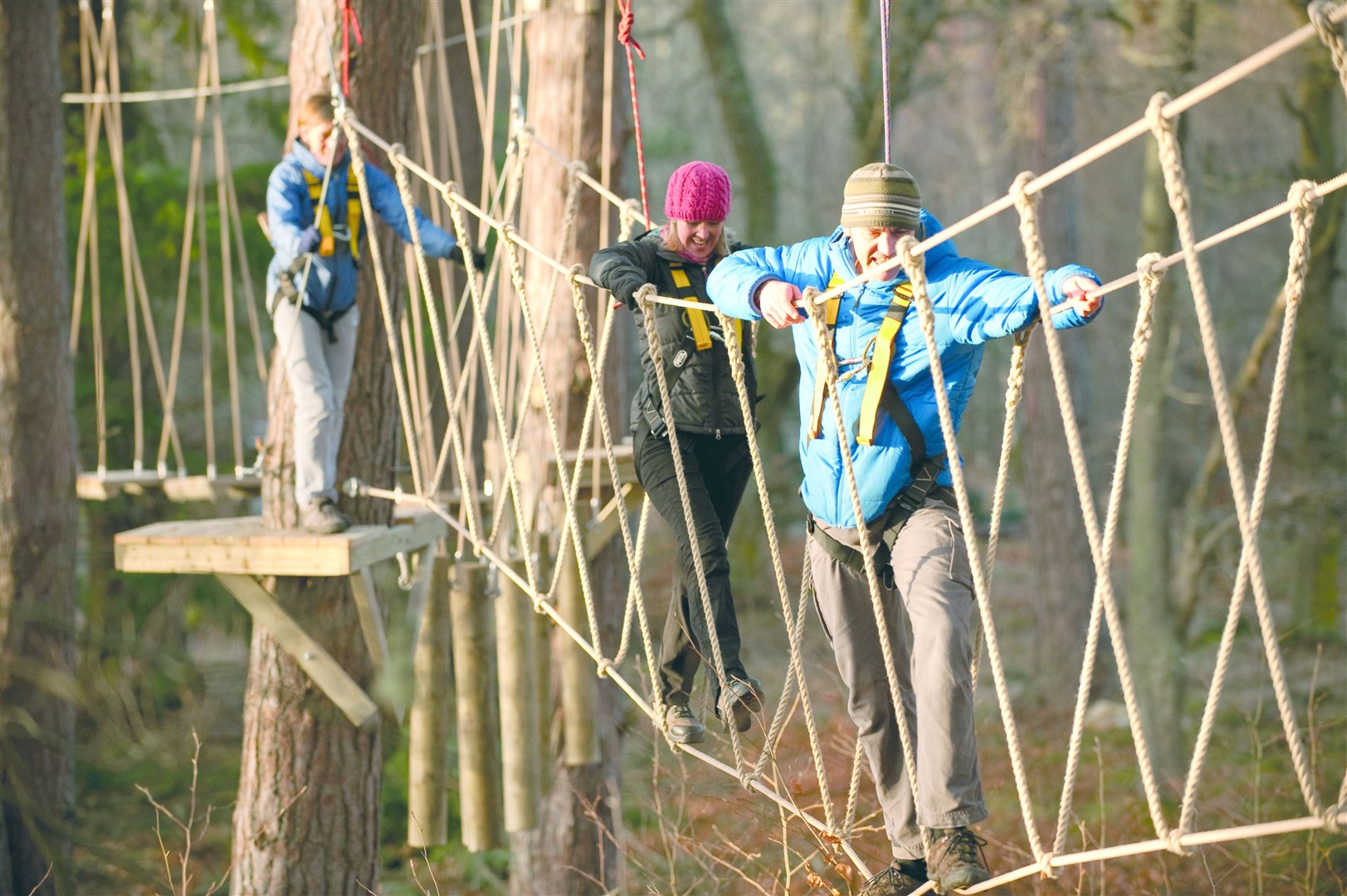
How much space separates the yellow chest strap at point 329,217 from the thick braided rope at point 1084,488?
7.30ft

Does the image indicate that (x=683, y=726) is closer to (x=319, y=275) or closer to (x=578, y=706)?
(x=319, y=275)

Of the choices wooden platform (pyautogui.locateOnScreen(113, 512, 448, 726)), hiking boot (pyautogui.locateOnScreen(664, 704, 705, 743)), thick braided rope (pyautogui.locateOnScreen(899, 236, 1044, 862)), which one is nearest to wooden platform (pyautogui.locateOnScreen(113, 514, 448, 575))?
wooden platform (pyautogui.locateOnScreen(113, 512, 448, 726))

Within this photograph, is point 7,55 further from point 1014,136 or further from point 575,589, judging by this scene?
point 1014,136

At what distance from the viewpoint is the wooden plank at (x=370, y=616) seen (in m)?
3.95

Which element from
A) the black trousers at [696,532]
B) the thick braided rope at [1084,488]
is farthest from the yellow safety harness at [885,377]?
the black trousers at [696,532]

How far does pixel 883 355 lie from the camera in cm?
213

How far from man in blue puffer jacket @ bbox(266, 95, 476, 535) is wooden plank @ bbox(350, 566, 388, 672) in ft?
0.93

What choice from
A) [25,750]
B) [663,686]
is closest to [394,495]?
[663,686]

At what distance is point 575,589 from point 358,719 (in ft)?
2.54

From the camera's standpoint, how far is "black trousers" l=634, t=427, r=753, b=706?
265cm

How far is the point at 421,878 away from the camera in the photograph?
6176 mm

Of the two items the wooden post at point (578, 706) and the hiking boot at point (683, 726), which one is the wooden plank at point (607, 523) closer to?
the wooden post at point (578, 706)

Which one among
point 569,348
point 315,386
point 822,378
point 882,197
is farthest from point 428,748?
point 882,197

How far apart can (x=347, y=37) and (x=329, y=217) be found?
707mm
